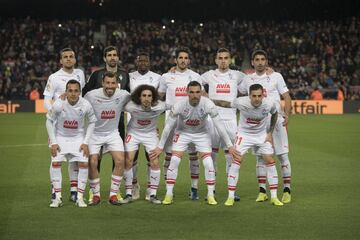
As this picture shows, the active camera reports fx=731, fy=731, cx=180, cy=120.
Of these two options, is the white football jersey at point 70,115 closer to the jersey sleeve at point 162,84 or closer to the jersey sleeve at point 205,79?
the jersey sleeve at point 162,84

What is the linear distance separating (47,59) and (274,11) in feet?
50.1

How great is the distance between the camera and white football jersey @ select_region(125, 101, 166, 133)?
10.8 m

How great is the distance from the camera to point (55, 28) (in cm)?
4322

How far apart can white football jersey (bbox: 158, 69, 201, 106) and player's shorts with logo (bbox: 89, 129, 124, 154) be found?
1323 mm

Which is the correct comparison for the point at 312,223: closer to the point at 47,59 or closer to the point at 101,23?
the point at 47,59

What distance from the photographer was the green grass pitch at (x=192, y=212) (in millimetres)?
8469

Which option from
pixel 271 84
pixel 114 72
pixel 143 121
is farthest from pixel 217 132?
pixel 114 72

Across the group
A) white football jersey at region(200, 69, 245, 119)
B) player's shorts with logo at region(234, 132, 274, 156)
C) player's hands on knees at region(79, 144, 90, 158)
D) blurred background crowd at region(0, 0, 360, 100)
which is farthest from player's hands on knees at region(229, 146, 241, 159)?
blurred background crowd at region(0, 0, 360, 100)

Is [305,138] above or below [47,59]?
below

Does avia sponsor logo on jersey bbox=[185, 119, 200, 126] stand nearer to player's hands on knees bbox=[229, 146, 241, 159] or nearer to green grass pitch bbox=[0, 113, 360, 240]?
player's hands on knees bbox=[229, 146, 241, 159]

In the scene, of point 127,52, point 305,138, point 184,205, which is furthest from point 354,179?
point 127,52

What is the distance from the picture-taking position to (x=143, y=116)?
10.9 m

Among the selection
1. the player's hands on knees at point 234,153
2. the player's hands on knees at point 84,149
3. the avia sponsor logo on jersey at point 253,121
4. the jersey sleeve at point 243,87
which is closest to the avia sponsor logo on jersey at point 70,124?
the player's hands on knees at point 84,149

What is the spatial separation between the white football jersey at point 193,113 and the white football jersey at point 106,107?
2.58 feet
